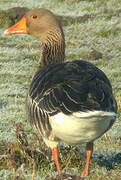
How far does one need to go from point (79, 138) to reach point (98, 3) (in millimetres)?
13708

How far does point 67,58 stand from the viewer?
13984 millimetres

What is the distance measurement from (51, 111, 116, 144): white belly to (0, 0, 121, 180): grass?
0.63 meters

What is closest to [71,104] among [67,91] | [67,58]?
[67,91]

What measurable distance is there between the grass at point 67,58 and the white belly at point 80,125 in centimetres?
63

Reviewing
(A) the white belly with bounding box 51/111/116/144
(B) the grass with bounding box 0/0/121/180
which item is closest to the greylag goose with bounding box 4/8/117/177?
(A) the white belly with bounding box 51/111/116/144

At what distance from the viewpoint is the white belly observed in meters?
5.58

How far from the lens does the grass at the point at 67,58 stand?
6.88 meters

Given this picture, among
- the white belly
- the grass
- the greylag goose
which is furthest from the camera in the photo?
the grass

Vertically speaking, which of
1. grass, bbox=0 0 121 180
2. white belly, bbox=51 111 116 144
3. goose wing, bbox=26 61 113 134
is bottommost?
grass, bbox=0 0 121 180

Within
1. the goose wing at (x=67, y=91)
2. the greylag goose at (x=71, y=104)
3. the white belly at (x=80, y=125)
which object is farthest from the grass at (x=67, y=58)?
the goose wing at (x=67, y=91)

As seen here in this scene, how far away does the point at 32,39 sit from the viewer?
52.3 feet

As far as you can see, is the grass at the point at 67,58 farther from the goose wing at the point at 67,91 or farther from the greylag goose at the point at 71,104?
the goose wing at the point at 67,91

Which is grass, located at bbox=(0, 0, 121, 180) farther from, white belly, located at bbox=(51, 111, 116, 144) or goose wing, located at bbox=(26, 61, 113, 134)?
goose wing, located at bbox=(26, 61, 113, 134)

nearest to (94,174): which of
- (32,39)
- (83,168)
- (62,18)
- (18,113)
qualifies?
(83,168)
